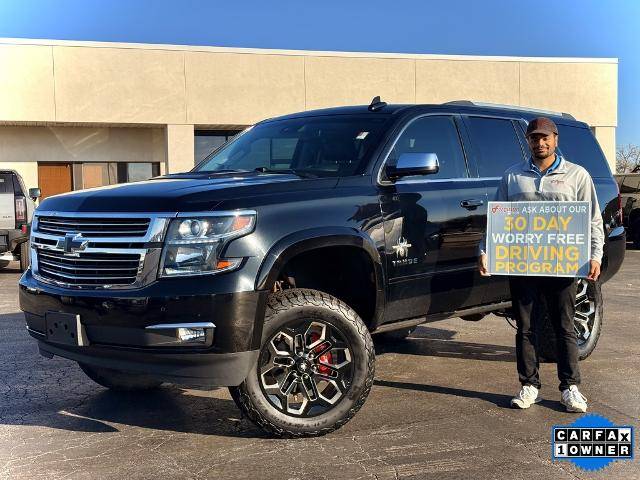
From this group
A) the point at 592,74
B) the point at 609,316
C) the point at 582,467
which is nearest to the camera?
the point at 582,467

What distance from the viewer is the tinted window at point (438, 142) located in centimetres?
531

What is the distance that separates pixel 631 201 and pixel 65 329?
1723cm

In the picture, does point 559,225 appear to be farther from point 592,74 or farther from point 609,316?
point 592,74

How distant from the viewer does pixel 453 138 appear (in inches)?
221

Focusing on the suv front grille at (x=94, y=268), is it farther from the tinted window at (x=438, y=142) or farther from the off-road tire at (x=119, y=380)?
the tinted window at (x=438, y=142)

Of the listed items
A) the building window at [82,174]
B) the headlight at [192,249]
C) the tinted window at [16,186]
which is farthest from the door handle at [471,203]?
the building window at [82,174]

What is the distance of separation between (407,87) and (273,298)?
24.2 m

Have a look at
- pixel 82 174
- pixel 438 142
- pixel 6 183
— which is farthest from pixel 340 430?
pixel 82 174

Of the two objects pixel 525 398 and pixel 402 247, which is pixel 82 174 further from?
pixel 525 398

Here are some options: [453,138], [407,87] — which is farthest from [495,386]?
[407,87]

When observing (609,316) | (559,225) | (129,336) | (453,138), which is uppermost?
(453,138)

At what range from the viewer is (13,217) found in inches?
557

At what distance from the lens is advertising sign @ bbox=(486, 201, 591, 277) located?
15.5ft

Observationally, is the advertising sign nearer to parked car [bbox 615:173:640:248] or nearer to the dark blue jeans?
the dark blue jeans
